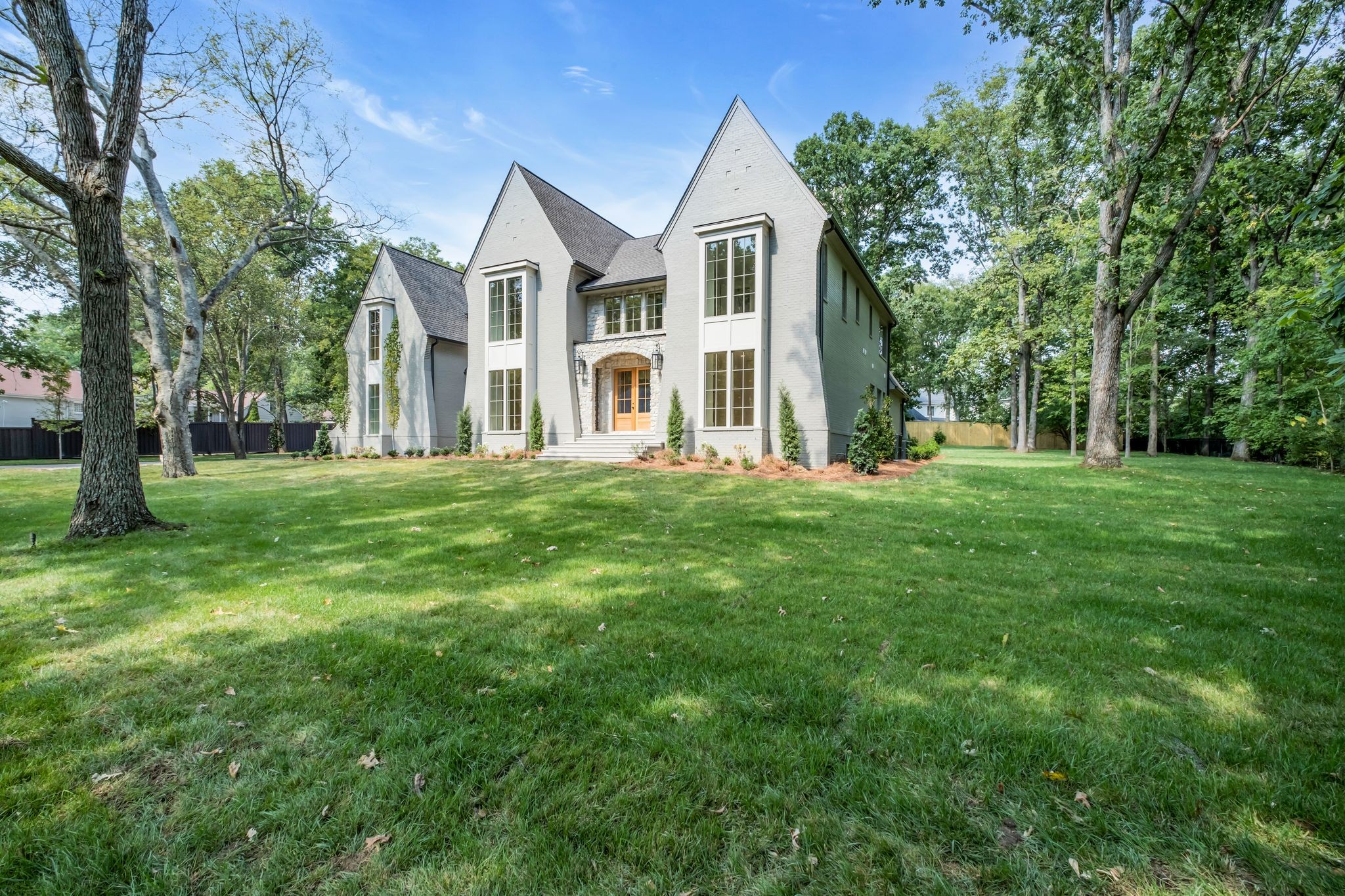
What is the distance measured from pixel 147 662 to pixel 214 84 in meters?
16.6

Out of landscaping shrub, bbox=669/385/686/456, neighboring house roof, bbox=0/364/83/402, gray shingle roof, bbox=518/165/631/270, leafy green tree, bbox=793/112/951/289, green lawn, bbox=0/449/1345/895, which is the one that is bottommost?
green lawn, bbox=0/449/1345/895

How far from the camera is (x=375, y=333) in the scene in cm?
2094

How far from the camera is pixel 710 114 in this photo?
15070mm

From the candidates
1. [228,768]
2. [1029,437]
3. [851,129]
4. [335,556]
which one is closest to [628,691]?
[228,768]

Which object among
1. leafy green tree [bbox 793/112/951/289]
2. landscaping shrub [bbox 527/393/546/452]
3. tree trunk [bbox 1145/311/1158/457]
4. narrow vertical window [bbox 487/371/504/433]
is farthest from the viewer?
leafy green tree [bbox 793/112/951/289]

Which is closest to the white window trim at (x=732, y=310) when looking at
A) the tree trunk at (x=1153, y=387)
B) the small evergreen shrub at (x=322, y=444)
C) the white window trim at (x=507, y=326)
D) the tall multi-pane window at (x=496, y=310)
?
the white window trim at (x=507, y=326)

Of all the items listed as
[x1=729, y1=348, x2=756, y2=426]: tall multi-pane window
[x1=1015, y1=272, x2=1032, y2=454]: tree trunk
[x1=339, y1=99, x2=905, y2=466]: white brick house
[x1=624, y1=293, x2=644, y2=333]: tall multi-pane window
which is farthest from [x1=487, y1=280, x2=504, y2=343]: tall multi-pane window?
[x1=1015, y1=272, x2=1032, y2=454]: tree trunk

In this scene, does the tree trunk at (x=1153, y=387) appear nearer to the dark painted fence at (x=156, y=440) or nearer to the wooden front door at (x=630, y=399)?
the wooden front door at (x=630, y=399)

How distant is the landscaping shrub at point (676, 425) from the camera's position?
1482 centimetres

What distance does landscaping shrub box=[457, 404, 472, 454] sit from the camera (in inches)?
725

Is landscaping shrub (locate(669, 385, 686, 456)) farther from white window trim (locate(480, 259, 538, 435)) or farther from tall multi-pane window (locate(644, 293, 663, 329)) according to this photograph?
white window trim (locate(480, 259, 538, 435))

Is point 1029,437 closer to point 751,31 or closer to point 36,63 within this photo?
point 751,31

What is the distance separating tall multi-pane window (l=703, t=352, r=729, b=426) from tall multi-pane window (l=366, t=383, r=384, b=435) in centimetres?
1386

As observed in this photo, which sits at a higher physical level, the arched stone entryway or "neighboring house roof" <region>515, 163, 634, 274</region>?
"neighboring house roof" <region>515, 163, 634, 274</region>
